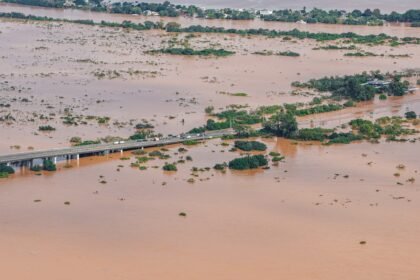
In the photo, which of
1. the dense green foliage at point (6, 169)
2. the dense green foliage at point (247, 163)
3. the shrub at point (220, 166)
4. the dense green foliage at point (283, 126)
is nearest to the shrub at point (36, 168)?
the dense green foliage at point (6, 169)

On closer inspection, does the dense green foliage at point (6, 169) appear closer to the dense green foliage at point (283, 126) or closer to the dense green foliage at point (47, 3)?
the dense green foliage at point (283, 126)

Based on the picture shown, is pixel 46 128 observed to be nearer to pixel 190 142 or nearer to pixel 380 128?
pixel 190 142

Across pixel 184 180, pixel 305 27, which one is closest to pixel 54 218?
pixel 184 180

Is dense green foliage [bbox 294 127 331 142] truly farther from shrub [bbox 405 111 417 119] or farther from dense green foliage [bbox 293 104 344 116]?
shrub [bbox 405 111 417 119]

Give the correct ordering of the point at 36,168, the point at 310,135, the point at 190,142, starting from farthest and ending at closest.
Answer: the point at 310,135 → the point at 190,142 → the point at 36,168

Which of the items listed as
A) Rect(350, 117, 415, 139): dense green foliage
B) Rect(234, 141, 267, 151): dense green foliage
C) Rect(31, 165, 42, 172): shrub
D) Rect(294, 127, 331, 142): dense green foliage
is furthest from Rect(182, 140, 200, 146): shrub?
Rect(350, 117, 415, 139): dense green foliage

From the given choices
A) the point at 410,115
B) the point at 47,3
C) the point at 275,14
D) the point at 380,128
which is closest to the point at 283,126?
the point at 380,128
